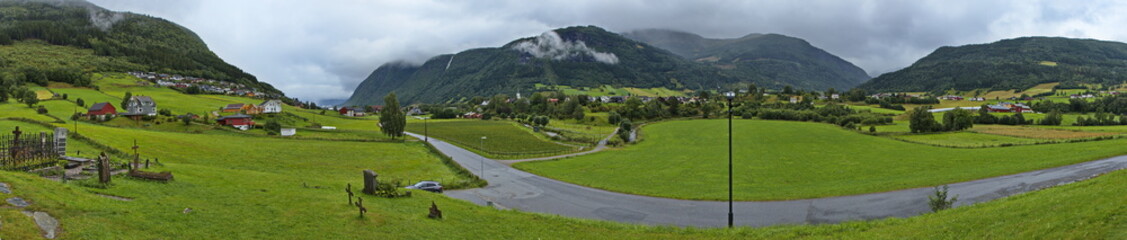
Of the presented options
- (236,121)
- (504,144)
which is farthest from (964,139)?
(236,121)

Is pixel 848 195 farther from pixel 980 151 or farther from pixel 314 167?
pixel 314 167

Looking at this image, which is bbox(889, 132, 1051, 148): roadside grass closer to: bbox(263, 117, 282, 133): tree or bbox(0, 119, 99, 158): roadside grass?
bbox(0, 119, 99, 158): roadside grass

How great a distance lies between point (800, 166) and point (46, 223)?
4674 centimetres

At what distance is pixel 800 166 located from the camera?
43625 mm

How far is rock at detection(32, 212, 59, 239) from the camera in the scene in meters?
10.4

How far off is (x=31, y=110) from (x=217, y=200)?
7525 centimetres

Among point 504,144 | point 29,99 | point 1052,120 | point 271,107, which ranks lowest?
point 504,144

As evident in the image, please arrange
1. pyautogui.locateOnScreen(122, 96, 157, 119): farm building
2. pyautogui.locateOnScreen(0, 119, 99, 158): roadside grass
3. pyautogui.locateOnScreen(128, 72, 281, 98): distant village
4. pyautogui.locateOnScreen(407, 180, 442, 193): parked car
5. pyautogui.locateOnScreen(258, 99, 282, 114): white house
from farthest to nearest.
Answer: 1. pyautogui.locateOnScreen(128, 72, 281, 98): distant village
2. pyautogui.locateOnScreen(258, 99, 282, 114): white house
3. pyautogui.locateOnScreen(122, 96, 157, 119): farm building
4. pyautogui.locateOnScreen(407, 180, 442, 193): parked car
5. pyautogui.locateOnScreen(0, 119, 99, 158): roadside grass

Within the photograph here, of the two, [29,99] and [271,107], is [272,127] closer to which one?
[271,107]

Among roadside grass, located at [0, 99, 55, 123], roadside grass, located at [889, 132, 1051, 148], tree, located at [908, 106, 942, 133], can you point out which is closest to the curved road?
roadside grass, located at [889, 132, 1051, 148]

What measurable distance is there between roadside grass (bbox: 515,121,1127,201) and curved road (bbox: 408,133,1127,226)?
127cm

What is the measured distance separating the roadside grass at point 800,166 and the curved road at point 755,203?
127cm

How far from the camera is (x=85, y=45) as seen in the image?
174625 millimetres

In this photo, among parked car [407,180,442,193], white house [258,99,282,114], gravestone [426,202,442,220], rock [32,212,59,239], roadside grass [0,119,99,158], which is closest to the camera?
rock [32,212,59,239]
